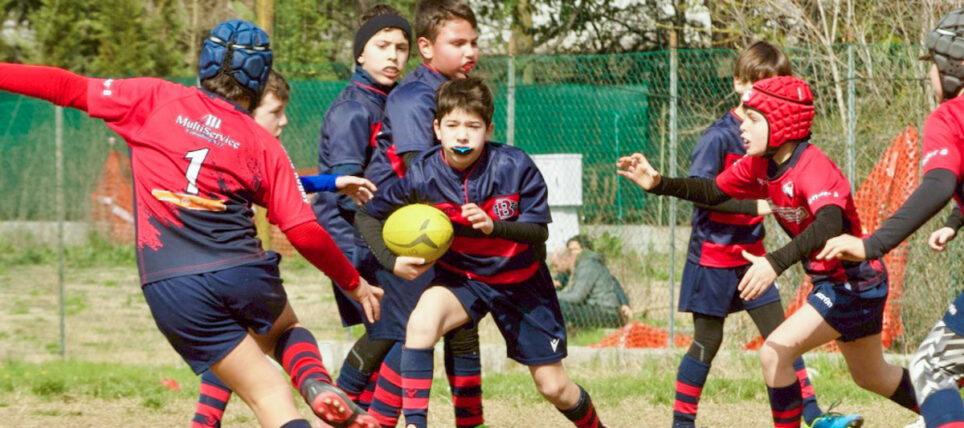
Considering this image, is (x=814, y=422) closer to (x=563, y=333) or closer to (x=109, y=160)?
(x=563, y=333)

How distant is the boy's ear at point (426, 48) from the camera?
6191mm

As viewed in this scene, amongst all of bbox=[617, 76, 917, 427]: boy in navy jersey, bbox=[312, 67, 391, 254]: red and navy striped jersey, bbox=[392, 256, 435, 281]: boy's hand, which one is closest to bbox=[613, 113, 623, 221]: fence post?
bbox=[312, 67, 391, 254]: red and navy striped jersey

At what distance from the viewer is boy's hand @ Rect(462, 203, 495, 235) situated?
5266mm

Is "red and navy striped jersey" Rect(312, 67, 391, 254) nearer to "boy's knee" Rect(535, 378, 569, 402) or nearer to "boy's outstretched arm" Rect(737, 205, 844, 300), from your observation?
"boy's knee" Rect(535, 378, 569, 402)

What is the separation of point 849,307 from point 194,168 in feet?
9.64

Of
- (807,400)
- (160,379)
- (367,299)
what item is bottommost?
(160,379)

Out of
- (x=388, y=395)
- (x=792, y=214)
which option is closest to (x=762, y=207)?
(x=792, y=214)

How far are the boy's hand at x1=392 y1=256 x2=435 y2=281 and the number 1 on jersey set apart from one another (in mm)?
1274

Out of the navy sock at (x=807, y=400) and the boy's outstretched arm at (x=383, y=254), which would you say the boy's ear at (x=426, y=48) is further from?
the navy sock at (x=807, y=400)

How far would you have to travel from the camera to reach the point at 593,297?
1075cm

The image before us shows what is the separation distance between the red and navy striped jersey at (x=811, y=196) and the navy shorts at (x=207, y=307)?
2.39 meters

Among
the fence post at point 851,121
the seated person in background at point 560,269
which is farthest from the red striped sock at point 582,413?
the seated person in background at point 560,269

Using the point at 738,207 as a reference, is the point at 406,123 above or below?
above

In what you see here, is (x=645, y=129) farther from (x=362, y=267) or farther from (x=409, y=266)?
(x=409, y=266)
